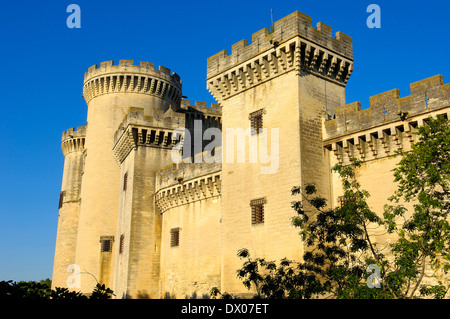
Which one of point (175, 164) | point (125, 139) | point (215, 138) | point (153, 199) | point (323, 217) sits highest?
point (215, 138)

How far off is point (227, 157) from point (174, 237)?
7.55m

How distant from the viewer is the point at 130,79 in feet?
107

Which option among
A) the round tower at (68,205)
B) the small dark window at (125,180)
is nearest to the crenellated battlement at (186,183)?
the small dark window at (125,180)

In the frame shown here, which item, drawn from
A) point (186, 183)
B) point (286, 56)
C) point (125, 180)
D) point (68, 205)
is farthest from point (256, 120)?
point (68, 205)

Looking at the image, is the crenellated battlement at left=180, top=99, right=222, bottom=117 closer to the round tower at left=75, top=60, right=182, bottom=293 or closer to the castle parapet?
the round tower at left=75, top=60, right=182, bottom=293

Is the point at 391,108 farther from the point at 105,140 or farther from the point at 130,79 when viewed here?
the point at 105,140

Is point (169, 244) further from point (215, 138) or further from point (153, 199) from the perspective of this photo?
point (215, 138)

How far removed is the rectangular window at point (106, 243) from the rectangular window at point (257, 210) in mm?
14734

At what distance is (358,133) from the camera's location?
18078mm

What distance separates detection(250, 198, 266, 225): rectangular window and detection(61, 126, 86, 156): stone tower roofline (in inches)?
1098

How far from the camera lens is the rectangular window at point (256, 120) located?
66.3 feet

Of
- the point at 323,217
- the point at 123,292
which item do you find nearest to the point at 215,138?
the point at 123,292
